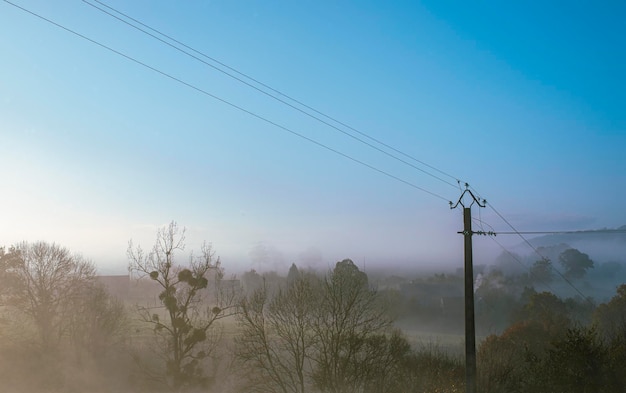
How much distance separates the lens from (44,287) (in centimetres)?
6362

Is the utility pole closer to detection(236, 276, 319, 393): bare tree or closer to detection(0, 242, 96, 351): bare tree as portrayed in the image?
detection(236, 276, 319, 393): bare tree

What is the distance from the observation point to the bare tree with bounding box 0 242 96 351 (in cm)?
6109

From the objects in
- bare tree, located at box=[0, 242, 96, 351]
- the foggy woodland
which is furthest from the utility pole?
bare tree, located at box=[0, 242, 96, 351]

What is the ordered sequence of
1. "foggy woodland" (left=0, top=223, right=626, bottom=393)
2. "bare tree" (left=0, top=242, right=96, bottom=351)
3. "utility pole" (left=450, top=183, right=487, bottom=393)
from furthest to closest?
"bare tree" (left=0, top=242, right=96, bottom=351), "foggy woodland" (left=0, top=223, right=626, bottom=393), "utility pole" (left=450, top=183, right=487, bottom=393)

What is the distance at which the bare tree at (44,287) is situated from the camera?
2405 inches

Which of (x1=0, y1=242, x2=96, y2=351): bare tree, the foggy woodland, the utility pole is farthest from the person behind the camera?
(x1=0, y1=242, x2=96, y2=351): bare tree

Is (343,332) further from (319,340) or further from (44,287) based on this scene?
(44,287)

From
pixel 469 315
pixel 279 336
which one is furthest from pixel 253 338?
pixel 469 315

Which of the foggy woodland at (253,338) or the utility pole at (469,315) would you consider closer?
the utility pole at (469,315)

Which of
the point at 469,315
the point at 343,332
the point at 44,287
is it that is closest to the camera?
the point at 469,315

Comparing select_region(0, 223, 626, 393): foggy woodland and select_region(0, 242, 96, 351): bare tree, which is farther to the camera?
select_region(0, 242, 96, 351): bare tree

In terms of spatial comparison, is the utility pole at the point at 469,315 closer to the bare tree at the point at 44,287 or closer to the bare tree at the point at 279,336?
the bare tree at the point at 279,336

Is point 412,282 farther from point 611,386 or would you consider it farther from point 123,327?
point 611,386

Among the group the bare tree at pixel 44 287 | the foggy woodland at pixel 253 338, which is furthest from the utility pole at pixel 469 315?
the bare tree at pixel 44 287
